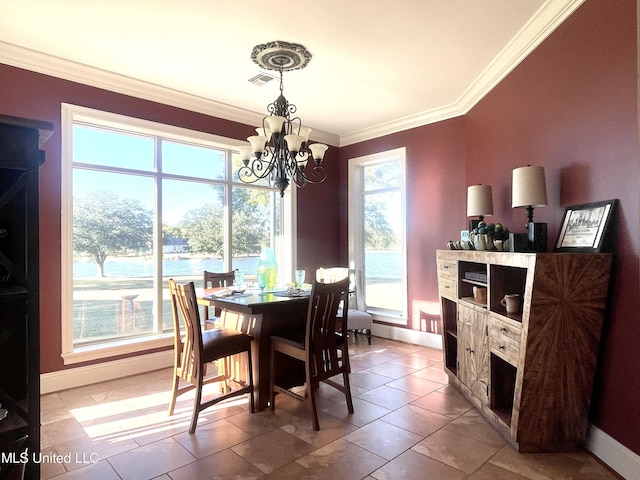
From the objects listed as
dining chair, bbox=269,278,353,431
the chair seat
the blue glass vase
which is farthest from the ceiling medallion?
the chair seat

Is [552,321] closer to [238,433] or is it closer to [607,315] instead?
[607,315]

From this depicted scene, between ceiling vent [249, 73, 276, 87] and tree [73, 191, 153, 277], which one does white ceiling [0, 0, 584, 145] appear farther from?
tree [73, 191, 153, 277]

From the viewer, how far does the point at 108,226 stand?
3.76m

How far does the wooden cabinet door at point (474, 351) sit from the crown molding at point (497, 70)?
206 cm

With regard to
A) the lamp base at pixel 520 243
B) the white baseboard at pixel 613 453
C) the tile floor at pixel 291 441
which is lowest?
the tile floor at pixel 291 441

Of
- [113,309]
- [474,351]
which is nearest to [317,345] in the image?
[474,351]

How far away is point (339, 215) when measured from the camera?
5703mm

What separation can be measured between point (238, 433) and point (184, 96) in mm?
3286

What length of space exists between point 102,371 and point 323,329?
2.25 metres

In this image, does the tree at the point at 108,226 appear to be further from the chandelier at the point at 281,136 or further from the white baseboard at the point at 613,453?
the white baseboard at the point at 613,453

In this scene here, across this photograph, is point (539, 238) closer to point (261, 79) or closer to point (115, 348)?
point (261, 79)

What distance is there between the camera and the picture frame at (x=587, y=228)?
2184 mm

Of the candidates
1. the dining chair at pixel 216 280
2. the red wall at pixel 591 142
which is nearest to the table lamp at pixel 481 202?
the red wall at pixel 591 142

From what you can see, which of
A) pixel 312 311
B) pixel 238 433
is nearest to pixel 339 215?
pixel 312 311
